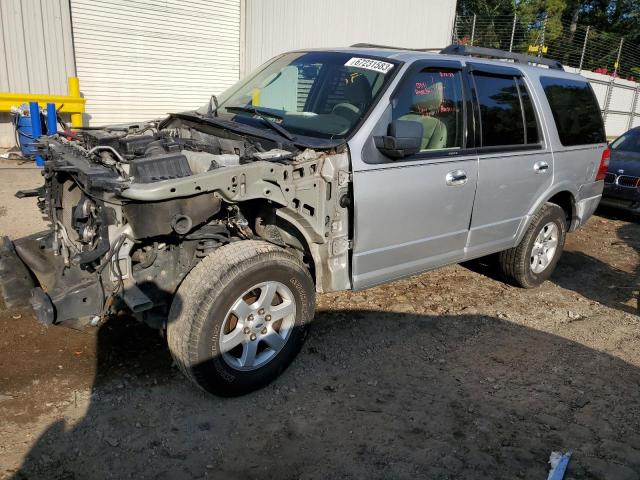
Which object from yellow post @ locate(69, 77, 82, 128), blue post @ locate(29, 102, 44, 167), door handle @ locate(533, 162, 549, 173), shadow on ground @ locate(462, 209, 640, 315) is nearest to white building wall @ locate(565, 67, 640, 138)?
shadow on ground @ locate(462, 209, 640, 315)

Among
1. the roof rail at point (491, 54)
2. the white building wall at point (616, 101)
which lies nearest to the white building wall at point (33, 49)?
the roof rail at point (491, 54)

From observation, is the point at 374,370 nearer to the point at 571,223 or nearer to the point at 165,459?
the point at 165,459

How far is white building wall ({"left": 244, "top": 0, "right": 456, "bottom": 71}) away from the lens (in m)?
13.2

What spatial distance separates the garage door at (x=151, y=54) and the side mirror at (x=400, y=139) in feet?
31.1

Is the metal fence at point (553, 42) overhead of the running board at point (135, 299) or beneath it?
overhead

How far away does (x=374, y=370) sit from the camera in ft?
12.2

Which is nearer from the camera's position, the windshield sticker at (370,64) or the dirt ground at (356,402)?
the dirt ground at (356,402)

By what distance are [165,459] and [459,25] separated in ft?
64.5

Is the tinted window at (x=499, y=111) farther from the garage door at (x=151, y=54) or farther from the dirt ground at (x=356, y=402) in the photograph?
the garage door at (x=151, y=54)

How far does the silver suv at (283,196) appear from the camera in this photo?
3016 millimetres

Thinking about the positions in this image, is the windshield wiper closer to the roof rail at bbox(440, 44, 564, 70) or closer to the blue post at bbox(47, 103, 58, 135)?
the roof rail at bbox(440, 44, 564, 70)

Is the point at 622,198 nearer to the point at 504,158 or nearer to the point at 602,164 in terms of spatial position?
the point at 602,164

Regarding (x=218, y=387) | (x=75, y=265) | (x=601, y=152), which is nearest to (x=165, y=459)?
(x=218, y=387)

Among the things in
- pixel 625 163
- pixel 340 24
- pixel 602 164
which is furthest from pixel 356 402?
pixel 340 24
